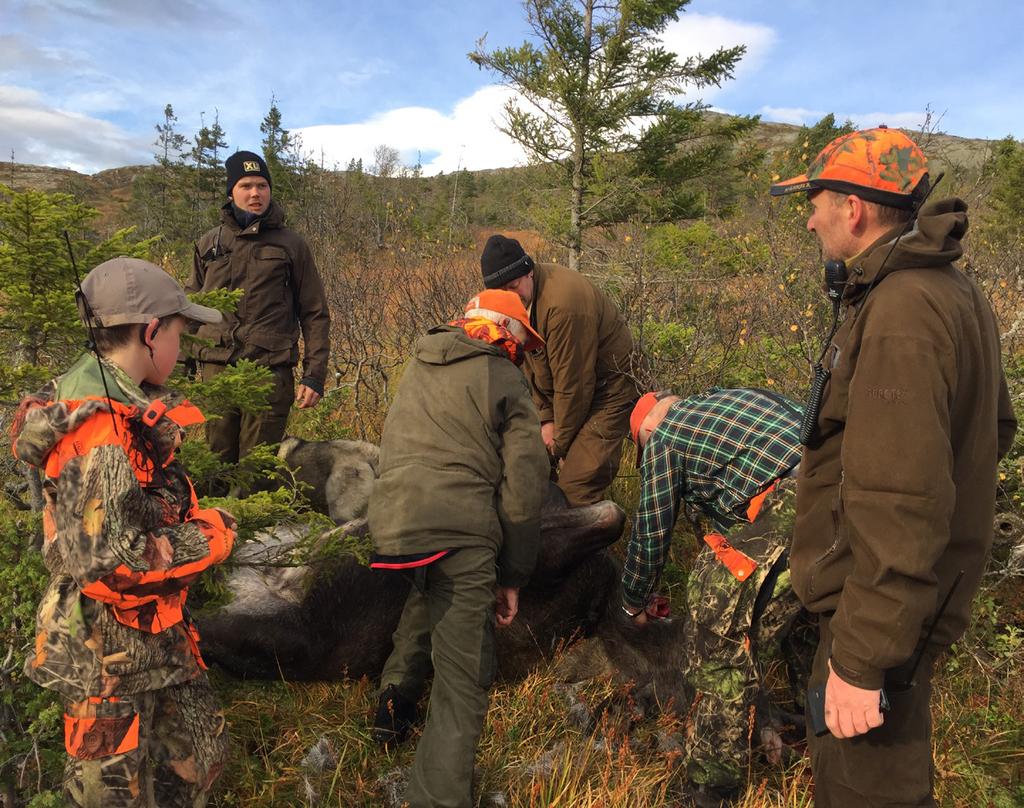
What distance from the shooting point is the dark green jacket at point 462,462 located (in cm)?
244

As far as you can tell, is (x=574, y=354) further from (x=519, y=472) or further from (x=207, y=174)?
(x=207, y=174)

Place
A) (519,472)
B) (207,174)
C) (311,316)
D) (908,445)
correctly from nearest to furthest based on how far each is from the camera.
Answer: (908,445), (519,472), (311,316), (207,174)

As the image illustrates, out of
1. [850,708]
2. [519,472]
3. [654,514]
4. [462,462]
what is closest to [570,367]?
[654,514]

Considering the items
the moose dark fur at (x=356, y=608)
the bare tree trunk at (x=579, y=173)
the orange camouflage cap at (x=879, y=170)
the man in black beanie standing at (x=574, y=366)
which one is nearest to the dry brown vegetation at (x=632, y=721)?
the moose dark fur at (x=356, y=608)

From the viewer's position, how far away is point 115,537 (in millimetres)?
1553

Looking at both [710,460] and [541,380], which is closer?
[710,460]

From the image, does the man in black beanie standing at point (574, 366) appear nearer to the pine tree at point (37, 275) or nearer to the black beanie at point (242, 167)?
the black beanie at point (242, 167)

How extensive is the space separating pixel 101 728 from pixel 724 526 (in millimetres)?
2322

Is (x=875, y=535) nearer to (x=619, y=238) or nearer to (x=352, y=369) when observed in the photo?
(x=352, y=369)

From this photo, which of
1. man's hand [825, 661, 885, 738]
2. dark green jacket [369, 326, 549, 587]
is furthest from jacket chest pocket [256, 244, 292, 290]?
man's hand [825, 661, 885, 738]

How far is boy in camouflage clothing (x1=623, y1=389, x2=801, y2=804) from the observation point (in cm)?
239

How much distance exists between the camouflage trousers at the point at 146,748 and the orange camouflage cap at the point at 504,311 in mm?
1718

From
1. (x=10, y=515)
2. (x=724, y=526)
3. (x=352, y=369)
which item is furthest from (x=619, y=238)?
(x=10, y=515)

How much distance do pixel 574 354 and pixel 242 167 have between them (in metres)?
2.26
